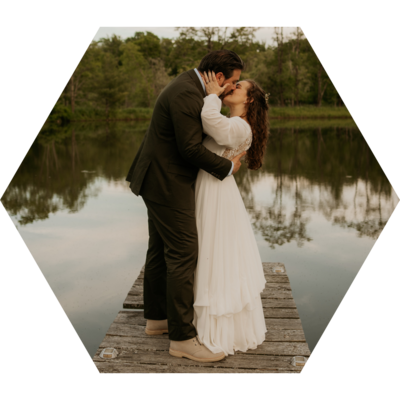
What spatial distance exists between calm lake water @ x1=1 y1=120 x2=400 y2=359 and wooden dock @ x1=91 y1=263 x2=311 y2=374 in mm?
275

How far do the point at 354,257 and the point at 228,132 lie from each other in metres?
3.14

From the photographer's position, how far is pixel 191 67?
1638 inches

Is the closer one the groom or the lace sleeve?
the groom

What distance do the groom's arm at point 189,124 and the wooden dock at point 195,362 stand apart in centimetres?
131

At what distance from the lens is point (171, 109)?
8.56 ft

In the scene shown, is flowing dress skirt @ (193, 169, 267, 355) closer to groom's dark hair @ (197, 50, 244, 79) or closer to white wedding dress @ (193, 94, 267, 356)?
white wedding dress @ (193, 94, 267, 356)

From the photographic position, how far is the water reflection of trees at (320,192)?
635 centimetres

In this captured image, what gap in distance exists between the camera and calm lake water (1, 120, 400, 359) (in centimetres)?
420

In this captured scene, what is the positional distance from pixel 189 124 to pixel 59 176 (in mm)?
8685

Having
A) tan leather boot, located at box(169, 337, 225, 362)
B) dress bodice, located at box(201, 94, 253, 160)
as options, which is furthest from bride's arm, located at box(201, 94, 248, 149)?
tan leather boot, located at box(169, 337, 225, 362)

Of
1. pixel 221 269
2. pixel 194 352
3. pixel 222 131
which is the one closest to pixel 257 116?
pixel 222 131

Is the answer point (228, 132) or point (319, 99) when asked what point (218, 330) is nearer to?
point (228, 132)

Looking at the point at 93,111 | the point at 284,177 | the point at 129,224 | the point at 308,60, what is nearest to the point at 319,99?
the point at 308,60

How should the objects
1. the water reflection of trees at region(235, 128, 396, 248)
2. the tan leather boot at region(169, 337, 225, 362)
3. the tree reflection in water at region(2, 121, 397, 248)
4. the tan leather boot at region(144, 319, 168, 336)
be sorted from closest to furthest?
the tan leather boot at region(169, 337, 225, 362)
the tan leather boot at region(144, 319, 168, 336)
the water reflection of trees at region(235, 128, 396, 248)
the tree reflection in water at region(2, 121, 397, 248)
